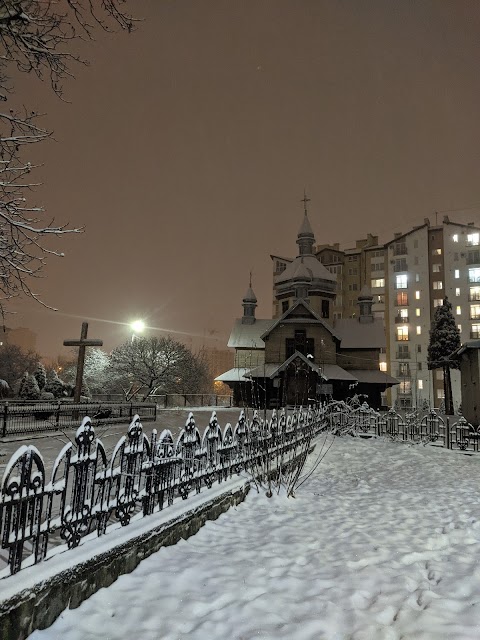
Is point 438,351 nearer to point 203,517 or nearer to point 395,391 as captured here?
point 395,391

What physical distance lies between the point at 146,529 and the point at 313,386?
109 ft

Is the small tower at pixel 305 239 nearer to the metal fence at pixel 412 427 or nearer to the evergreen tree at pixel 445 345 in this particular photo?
the evergreen tree at pixel 445 345

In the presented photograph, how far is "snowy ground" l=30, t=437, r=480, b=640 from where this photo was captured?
12.3ft

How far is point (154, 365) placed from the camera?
44.6 meters

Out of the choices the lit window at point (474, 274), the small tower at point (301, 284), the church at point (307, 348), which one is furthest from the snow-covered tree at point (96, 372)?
the lit window at point (474, 274)

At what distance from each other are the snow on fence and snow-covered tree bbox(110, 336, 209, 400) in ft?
122

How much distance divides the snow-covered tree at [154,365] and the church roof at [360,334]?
17.1m

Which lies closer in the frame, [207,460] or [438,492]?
[207,460]

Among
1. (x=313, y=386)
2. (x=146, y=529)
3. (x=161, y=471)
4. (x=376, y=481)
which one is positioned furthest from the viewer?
(x=313, y=386)

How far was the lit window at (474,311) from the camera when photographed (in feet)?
216

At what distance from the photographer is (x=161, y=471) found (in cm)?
567

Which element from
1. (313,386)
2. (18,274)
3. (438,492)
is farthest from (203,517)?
(313,386)

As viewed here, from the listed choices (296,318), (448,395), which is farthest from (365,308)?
(448,395)

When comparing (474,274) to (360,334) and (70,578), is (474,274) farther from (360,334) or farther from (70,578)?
(70,578)
